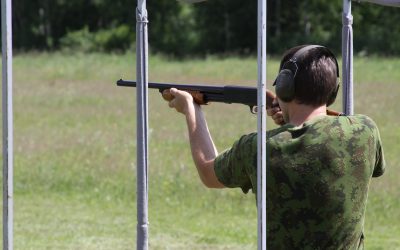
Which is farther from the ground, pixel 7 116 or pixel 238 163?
pixel 7 116

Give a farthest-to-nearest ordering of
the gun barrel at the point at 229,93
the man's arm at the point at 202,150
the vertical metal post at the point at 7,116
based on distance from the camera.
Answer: the gun barrel at the point at 229,93 < the man's arm at the point at 202,150 < the vertical metal post at the point at 7,116

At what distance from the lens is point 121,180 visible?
466 inches

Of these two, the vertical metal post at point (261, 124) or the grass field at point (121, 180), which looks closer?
the vertical metal post at point (261, 124)

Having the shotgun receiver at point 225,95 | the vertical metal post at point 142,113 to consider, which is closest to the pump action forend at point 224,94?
the shotgun receiver at point 225,95

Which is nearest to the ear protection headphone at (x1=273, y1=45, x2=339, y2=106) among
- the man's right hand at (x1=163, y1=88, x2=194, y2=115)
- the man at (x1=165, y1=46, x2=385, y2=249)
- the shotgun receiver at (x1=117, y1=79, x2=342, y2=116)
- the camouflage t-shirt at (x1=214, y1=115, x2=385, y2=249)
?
the man at (x1=165, y1=46, x2=385, y2=249)

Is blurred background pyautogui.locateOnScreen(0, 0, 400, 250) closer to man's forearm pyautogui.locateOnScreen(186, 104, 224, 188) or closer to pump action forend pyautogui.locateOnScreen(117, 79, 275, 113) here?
pump action forend pyautogui.locateOnScreen(117, 79, 275, 113)

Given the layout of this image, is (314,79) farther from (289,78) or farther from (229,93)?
(229,93)

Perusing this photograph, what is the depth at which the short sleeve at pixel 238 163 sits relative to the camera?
11.4 ft

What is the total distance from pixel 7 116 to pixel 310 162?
3.45 ft

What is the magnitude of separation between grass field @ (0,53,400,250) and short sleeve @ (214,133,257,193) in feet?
16.8

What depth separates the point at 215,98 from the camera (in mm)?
3957

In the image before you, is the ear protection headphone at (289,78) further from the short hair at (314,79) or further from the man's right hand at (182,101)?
the man's right hand at (182,101)

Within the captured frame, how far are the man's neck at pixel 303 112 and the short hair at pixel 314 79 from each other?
0.06ft

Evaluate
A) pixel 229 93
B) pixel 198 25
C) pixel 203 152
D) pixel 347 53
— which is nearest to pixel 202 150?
pixel 203 152
